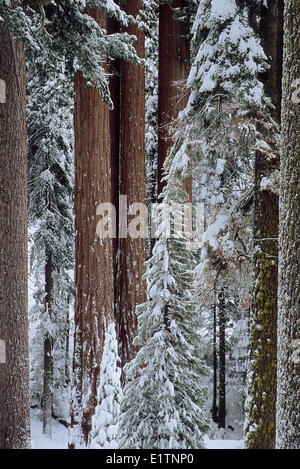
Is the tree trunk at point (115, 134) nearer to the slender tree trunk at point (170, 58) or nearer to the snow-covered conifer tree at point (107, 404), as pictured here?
the slender tree trunk at point (170, 58)

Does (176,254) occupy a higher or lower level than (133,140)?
lower

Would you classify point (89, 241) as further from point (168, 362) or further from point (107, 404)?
point (168, 362)

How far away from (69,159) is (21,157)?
8.63 metres

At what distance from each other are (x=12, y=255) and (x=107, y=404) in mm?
2656

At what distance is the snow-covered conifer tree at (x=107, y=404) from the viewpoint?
612 cm

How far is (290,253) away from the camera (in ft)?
14.3

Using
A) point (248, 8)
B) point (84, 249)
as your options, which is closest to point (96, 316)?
point (84, 249)

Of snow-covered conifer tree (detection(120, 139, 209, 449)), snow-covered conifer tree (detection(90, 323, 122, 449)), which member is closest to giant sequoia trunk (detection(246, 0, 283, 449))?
snow-covered conifer tree (detection(120, 139, 209, 449))

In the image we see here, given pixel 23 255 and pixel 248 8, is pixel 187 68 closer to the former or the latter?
pixel 248 8

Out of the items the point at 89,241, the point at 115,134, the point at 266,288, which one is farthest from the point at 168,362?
the point at 115,134

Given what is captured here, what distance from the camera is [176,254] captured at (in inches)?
205

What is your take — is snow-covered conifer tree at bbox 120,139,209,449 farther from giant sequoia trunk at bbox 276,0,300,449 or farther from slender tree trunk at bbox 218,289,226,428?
slender tree trunk at bbox 218,289,226,428

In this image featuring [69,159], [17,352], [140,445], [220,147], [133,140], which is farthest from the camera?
[69,159]

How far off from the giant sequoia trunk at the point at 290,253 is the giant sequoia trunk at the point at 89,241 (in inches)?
135
